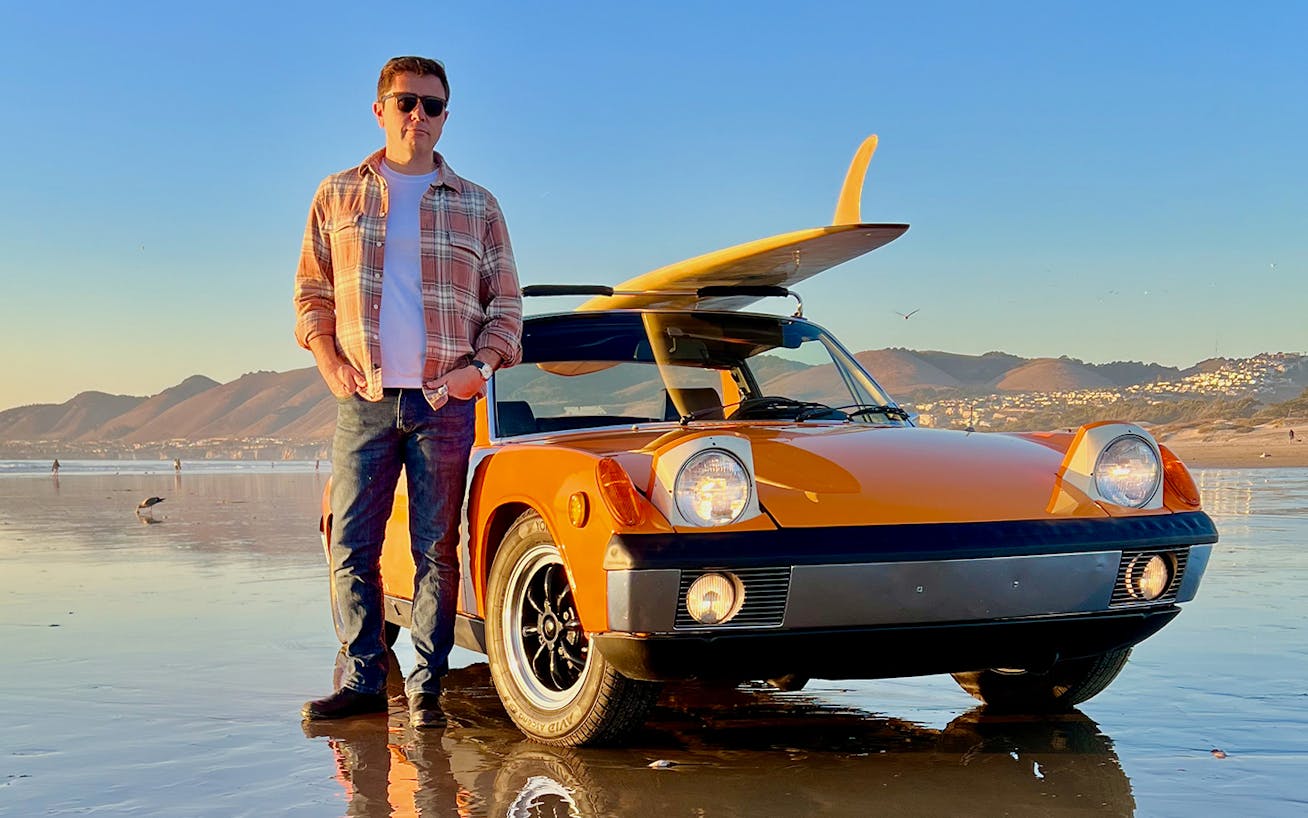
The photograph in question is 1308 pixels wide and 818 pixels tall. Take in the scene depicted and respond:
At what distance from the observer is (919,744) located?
4258mm

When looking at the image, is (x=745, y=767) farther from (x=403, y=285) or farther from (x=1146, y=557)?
(x=403, y=285)

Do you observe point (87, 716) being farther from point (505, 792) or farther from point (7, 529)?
point (7, 529)

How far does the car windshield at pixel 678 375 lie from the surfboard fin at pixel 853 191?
0.63 m

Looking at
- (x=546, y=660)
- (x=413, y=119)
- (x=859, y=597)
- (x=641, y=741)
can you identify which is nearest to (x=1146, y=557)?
(x=859, y=597)

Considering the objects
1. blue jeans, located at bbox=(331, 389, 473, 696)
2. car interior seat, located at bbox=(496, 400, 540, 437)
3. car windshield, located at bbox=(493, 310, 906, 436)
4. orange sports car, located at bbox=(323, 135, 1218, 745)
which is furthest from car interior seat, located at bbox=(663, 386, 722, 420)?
blue jeans, located at bbox=(331, 389, 473, 696)

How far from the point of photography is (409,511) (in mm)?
4816

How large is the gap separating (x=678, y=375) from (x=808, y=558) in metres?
2.16

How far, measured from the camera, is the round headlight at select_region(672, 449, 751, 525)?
152 inches

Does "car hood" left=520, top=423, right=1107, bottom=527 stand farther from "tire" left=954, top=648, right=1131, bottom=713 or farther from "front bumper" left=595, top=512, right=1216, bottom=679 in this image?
"tire" left=954, top=648, right=1131, bottom=713

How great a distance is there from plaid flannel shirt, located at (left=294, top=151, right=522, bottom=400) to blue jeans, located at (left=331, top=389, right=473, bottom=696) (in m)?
0.14

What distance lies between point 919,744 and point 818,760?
425mm

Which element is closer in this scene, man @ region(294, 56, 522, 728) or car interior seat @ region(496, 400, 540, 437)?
man @ region(294, 56, 522, 728)

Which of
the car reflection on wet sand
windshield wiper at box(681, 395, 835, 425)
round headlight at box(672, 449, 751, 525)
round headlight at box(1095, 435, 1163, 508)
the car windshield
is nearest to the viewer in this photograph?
the car reflection on wet sand

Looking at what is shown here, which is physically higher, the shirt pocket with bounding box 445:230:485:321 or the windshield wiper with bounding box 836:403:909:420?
the shirt pocket with bounding box 445:230:485:321
